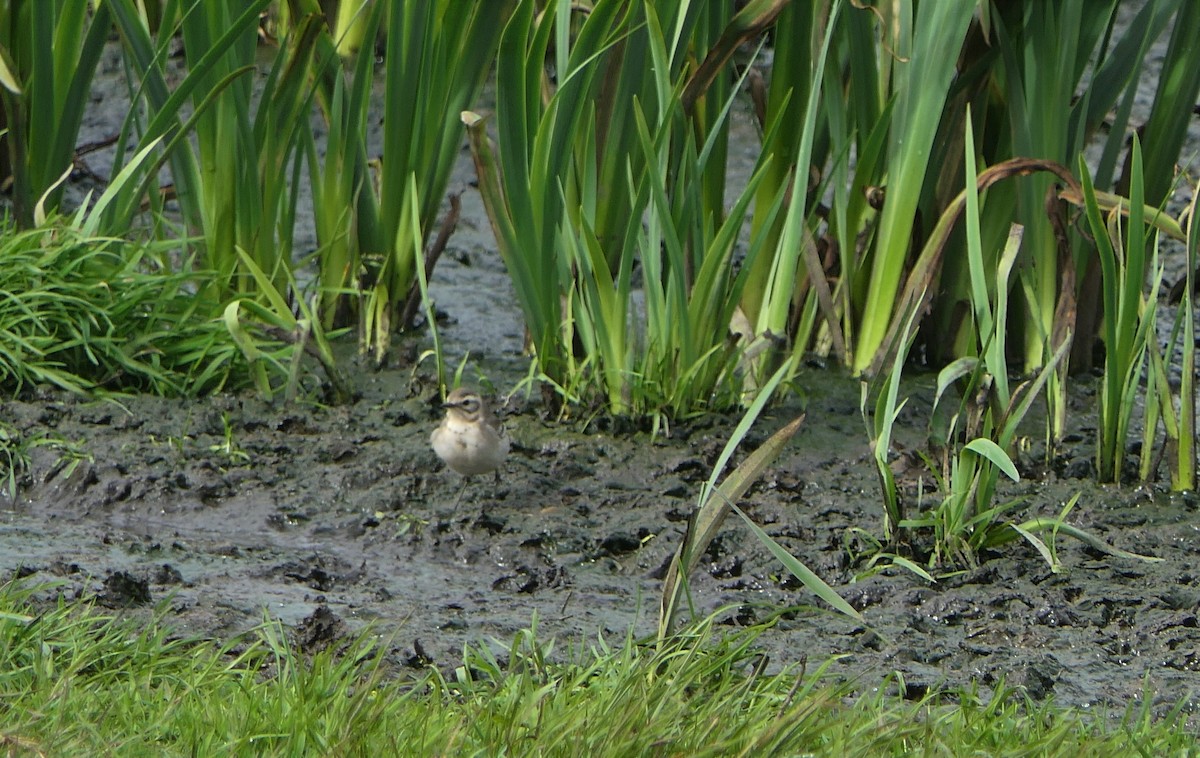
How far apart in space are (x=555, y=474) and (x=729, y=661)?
1501mm

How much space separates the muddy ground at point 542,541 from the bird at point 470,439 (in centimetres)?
9

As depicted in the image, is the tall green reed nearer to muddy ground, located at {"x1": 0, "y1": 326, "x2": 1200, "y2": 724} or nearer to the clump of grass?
the clump of grass

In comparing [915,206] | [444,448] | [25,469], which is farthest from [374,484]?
[915,206]

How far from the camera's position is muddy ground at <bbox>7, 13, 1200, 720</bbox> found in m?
3.23

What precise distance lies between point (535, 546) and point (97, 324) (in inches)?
63.8

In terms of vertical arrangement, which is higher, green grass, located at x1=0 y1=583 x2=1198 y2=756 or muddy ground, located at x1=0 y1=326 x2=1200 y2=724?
green grass, located at x1=0 y1=583 x2=1198 y2=756

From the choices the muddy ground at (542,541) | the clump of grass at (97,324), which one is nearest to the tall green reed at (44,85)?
the clump of grass at (97,324)

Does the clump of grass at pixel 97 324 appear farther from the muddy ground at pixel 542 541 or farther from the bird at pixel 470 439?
the bird at pixel 470 439

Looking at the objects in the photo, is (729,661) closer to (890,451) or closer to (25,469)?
(890,451)

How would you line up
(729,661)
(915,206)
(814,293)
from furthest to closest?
(814,293) → (915,206) → (729,661)

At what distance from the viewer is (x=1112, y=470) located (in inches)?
Result: 165

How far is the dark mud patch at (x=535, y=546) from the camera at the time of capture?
10.6ft

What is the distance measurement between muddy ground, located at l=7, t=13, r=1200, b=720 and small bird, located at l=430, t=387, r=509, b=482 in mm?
95

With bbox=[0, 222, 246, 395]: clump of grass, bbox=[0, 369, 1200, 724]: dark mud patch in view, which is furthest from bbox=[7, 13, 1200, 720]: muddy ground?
bbox=[0, 222, 246, 395]: clump of grass
